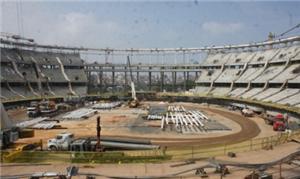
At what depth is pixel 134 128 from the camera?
2071 inches

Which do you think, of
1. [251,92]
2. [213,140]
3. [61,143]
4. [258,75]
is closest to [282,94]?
[251,92]

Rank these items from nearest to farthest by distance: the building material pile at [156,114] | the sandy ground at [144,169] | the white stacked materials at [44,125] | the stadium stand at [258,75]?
the sandy ground at [144,169] → the white stacked materials at [44,125] → the building material pile at [156,114] → the stadium stand at [258,75]

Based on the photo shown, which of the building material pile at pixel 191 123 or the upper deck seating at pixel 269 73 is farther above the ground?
the upper deck seating at pixel 269 73

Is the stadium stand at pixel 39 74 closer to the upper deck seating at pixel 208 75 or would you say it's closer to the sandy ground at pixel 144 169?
the upper deck seating at pixel 208 75

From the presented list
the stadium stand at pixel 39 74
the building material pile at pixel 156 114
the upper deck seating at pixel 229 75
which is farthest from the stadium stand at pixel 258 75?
the stadium stand at pixel 39 74

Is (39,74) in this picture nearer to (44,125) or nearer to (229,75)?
(44,125)

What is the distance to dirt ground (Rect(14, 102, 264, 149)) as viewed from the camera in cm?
4344

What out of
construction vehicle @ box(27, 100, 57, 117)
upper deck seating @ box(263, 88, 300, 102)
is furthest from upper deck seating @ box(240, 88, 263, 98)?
construction vehicle @ box(27, 100, 57, 117)

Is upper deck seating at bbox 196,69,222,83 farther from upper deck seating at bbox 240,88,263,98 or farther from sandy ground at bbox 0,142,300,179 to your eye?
sandy ground at bbox 0,142,300,179

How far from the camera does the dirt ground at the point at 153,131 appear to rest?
143 feet

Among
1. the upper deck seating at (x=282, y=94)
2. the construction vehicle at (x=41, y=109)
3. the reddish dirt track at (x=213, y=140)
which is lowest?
the reddish dirt track at (x=213, y=140)

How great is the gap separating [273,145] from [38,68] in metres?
80.1

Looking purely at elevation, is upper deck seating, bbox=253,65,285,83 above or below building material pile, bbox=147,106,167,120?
above

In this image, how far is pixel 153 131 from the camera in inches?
1959
